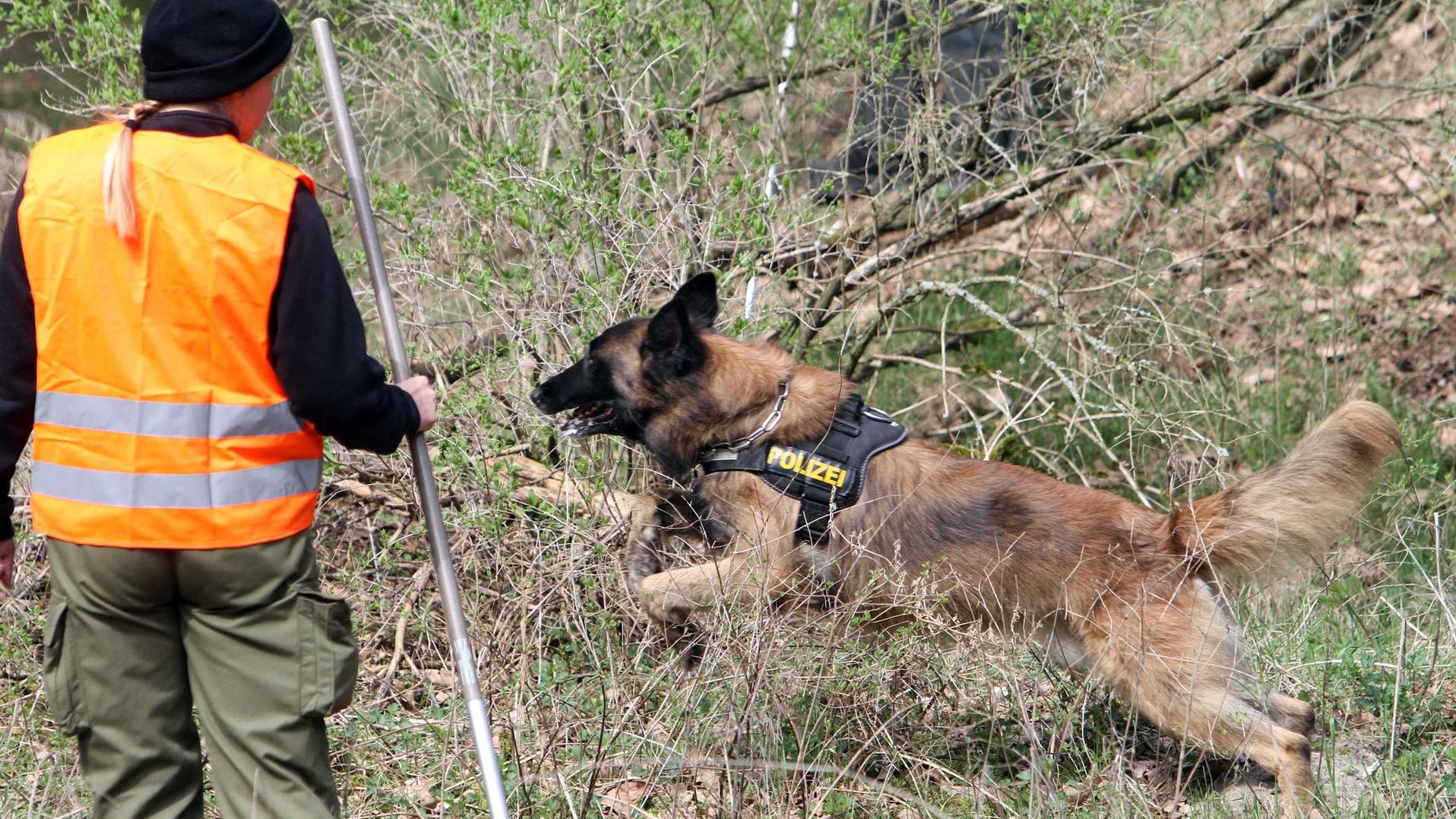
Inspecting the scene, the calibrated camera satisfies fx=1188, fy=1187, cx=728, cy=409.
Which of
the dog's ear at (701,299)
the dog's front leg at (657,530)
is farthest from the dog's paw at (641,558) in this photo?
the dog's ear at (701,299)

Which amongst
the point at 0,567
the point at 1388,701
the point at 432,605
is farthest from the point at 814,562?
the point at 0,567

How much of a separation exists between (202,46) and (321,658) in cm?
146

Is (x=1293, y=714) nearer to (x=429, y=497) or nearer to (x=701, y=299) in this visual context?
(x=701, y=299)

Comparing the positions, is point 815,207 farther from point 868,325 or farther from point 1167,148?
point 1167,148

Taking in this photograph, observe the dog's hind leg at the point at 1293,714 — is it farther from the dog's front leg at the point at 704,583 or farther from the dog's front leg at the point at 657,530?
the dog's front leg at the point at 657,530

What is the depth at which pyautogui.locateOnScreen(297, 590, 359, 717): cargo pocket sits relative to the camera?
288 centimetres

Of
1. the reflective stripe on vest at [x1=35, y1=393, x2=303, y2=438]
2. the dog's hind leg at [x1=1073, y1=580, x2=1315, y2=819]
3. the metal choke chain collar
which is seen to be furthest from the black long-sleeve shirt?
the dog's hind leg at [x1=1073, y1=580, x2=1315, y2=819]

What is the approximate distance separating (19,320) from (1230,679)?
3826 millimetres

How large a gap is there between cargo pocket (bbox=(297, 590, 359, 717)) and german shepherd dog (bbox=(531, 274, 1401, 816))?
1399mm

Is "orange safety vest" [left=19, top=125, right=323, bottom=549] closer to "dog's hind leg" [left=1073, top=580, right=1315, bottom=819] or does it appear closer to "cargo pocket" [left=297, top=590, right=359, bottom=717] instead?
"cargo pocket" [left=297, top=590, right=359, bottom=717]

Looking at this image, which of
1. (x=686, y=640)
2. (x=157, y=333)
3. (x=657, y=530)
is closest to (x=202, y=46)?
(x=157, y=333)

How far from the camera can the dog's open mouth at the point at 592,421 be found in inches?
187

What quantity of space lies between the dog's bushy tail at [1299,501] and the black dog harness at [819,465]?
45.7 inches

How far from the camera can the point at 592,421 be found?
15.7 ft
